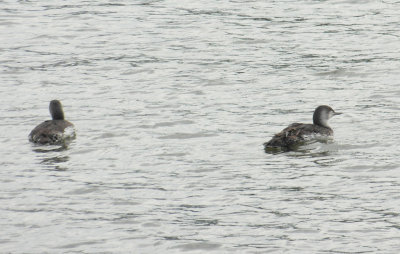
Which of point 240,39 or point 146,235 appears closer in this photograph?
point 146,235

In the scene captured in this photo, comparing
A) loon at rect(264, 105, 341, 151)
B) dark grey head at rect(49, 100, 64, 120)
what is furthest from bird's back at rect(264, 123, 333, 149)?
dark grey head at rect(49, 100, 64, 120)

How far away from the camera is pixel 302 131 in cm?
1802

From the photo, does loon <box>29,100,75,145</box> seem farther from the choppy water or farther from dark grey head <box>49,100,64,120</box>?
dark grey head <box>49,100,64,120</box>

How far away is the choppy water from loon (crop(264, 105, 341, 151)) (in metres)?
0.23

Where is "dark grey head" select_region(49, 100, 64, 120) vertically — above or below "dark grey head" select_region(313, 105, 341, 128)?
above

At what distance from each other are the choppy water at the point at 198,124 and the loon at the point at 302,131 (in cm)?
23

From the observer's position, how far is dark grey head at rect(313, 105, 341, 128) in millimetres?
18578

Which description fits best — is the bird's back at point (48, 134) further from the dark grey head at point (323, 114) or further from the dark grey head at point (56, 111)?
the dark grey head at point (323, 114)

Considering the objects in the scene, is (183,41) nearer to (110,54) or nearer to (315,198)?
(110,54)

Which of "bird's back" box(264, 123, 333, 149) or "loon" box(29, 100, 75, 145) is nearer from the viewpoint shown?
"bird's back" box(264, 123, 333, 149)

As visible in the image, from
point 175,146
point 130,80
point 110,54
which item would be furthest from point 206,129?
point 110,54

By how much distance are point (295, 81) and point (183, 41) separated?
4.84 meters

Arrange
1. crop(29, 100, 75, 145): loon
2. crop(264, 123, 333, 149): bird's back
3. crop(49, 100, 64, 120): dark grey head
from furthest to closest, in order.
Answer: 1. crop(49, 100, 64, 120): dark grey head
2. crop(29, 100, 75, 145): loon
3. crop(264, 123, 333, 149): bird's back

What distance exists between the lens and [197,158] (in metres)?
17.1
